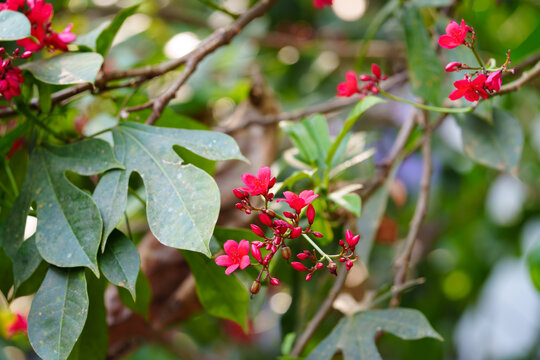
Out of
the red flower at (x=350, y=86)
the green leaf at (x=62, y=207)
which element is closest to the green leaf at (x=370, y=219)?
the red flower at (x=350, y=86)

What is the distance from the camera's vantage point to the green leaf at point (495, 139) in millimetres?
852

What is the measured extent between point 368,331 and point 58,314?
1.44 ft

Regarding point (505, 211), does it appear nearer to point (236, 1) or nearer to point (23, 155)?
point (236, 1)

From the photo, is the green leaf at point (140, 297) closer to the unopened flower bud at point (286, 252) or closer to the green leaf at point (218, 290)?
the green leaf at point (218, 290)

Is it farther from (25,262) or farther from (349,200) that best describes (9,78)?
(349,200)

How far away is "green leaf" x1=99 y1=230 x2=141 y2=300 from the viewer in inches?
24.4

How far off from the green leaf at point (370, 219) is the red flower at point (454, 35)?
1.27 feet

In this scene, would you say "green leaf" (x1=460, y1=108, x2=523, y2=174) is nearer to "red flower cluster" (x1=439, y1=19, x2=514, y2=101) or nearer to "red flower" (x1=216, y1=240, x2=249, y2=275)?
"red flower cluster" (x1=439, y1=19, x2=514, y2=101)

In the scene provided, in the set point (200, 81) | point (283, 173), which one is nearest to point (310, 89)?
point (200, 81)

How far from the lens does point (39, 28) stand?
2.33 ft

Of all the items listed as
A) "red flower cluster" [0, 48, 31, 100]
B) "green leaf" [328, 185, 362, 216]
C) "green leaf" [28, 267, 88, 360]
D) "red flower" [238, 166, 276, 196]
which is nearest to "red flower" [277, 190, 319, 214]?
"red flower" [238, 166, 276, 196]

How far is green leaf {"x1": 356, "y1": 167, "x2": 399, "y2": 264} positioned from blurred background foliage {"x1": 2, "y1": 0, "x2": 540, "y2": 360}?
42 centimetres

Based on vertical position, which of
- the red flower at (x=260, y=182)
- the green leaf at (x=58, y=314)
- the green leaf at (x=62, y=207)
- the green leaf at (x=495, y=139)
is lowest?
the green leaf at (x=58, y=314)

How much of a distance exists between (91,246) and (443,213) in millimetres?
1513
